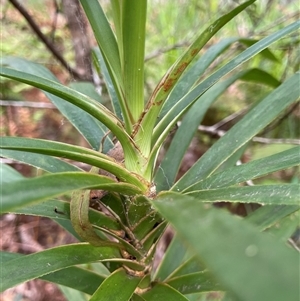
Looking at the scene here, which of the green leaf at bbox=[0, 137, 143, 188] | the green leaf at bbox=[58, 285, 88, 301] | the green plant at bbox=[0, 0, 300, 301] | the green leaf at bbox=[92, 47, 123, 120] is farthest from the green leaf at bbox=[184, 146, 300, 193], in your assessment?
the green leaf at bbox=[58, 285, 88, 301]

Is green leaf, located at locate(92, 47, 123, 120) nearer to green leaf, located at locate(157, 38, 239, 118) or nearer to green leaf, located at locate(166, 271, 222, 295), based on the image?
green leaf, located at locate(157, 38, 239, 118)

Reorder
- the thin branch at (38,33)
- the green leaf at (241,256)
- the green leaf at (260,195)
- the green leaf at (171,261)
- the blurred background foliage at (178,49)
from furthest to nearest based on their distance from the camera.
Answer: the blurred background foliage at (178,49)
the thin branch at (38,33)
the green leaf at (171,261)
the green leaf at (260,195)
the green leaf at (241,256)

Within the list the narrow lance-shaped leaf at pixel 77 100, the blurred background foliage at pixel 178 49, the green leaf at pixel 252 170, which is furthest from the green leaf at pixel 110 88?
the blurred background foliage at pixel 178 49

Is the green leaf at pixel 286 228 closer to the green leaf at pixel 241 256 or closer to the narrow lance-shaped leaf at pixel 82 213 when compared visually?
the narrow lance-shaped leaf at pixel 82 213

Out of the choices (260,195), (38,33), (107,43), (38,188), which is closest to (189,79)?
(107,43)

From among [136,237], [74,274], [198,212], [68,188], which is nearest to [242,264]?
[198,212]

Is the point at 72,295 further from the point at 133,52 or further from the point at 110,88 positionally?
the point at 133,52

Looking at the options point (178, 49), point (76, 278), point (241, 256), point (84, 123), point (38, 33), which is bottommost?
point (241, 256)
